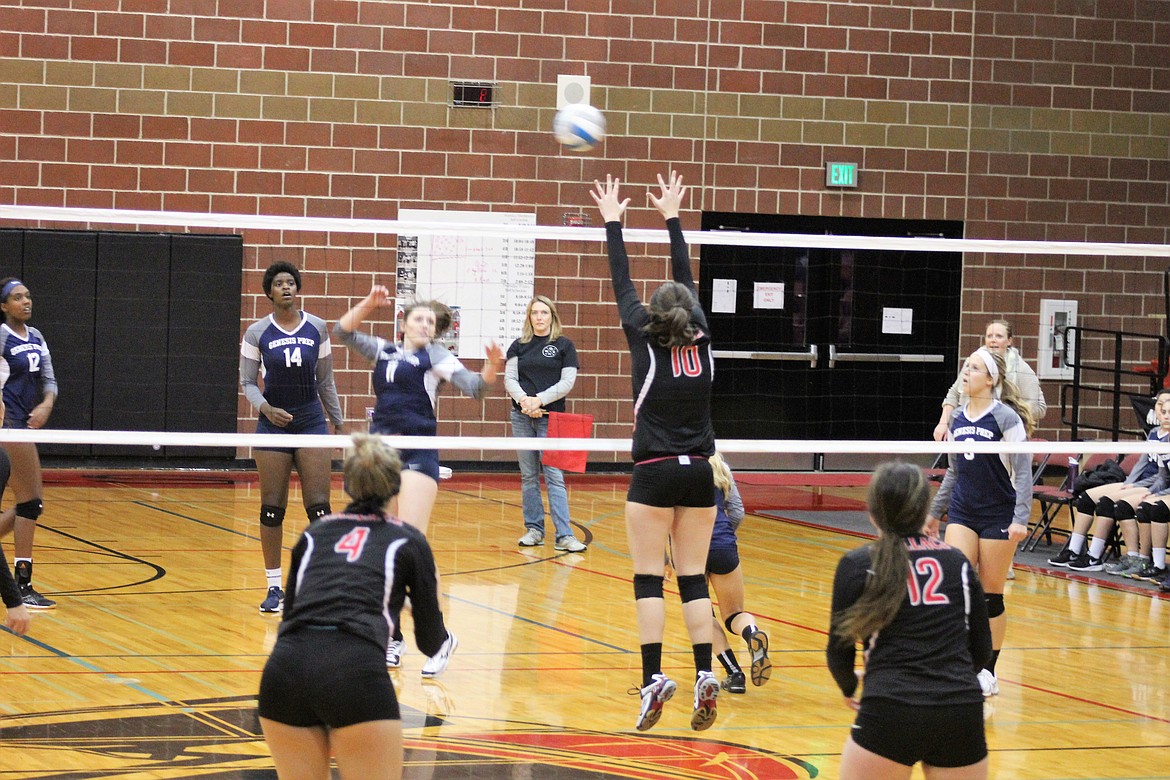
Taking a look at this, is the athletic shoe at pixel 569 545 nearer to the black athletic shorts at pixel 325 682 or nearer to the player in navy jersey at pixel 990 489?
the player in navy jersey at pixel 990 489

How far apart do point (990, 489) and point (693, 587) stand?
5.37ft

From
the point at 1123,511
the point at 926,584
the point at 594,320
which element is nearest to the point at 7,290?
the point at 926,584

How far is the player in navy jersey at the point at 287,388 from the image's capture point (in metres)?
7.73

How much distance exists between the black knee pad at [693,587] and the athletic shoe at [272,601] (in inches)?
120

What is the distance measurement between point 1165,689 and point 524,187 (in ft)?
30.0

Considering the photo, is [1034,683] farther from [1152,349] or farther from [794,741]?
[1152,349]

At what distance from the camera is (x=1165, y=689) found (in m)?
7.28

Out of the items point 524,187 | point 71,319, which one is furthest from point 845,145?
point 71,319

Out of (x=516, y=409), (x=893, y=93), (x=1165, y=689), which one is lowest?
(x=1165, y=689)

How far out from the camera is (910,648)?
150 inches

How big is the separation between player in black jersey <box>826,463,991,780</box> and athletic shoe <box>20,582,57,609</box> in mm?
5682

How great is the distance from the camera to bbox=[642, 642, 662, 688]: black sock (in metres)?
5.75

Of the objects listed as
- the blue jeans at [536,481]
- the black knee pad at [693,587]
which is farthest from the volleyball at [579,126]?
the blue jeans at [536,481]

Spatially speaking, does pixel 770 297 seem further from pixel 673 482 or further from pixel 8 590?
pixel 8 590
